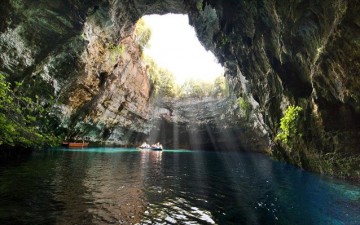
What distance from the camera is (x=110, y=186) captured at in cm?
1283

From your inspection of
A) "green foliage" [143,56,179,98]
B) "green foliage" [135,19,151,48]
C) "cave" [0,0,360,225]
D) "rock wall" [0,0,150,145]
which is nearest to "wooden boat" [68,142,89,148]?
"cave" [0,0,360,225]

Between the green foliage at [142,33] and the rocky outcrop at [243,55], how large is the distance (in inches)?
114

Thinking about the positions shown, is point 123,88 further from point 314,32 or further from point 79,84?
point 314,32

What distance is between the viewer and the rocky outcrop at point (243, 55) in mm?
16906

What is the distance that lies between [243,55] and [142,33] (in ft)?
76.1

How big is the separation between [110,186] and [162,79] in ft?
161

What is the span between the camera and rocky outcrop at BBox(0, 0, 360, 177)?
16.9 metres

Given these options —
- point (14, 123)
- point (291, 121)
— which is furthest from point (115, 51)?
point (291, 121)

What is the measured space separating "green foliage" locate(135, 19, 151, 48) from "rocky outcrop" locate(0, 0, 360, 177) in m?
2.90

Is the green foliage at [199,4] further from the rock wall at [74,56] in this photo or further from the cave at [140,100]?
the rock wall at [74,56]

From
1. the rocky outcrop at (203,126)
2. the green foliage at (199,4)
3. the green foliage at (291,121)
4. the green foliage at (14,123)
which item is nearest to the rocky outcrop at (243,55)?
the green foliage at (199,4)

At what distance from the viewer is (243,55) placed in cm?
3003

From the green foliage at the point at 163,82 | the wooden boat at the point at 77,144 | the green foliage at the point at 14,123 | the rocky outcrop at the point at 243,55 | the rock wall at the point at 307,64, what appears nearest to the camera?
the green foliage at the point at 14,123

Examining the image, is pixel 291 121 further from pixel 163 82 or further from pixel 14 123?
pixel 163 82
